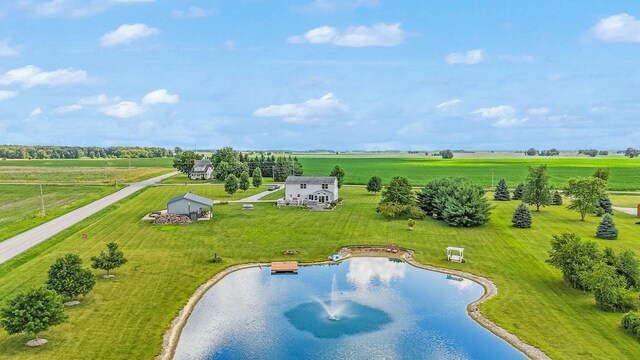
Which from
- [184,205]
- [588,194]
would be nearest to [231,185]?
[184,205]

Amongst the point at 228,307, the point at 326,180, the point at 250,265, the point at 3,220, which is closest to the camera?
the point at 228,307

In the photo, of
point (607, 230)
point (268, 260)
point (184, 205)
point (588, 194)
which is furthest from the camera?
point (588, 194)

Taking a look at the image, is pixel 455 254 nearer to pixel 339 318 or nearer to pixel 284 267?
pixel 284 267

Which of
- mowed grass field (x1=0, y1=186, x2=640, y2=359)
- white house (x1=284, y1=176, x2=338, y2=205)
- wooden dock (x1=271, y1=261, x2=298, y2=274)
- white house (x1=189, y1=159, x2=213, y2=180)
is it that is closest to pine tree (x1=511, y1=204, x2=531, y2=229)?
mowed grass field (x1=0, y1=186, x2=640, y2=359)

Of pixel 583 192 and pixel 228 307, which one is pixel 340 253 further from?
pixel 583 192

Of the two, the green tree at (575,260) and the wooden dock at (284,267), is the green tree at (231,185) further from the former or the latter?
the green tree at (575,260)

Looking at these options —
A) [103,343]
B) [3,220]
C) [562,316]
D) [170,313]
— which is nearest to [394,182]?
[562,316]
